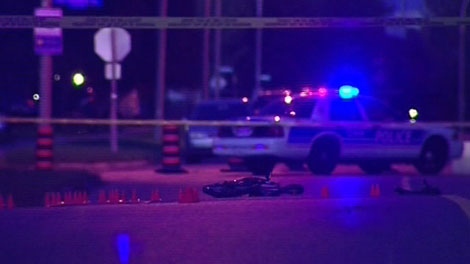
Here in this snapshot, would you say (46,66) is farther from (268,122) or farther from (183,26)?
(183,26)

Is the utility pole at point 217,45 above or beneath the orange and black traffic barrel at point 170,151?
above

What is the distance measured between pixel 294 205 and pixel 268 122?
810 cm

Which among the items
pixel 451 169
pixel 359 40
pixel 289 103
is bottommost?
pixel 451 169

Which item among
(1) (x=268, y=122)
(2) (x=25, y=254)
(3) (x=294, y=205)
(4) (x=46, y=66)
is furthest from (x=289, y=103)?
(2) (x=25, y=254)

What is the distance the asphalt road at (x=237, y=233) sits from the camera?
659cm

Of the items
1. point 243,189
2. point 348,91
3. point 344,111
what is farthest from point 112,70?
point 243,189

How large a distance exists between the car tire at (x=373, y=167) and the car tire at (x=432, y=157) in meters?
0.63

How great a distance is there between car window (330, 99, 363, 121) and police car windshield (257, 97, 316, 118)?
0.41 metres

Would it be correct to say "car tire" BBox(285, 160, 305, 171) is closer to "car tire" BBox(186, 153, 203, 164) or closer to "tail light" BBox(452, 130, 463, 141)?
"tail light" BBox(452, 130, 463, 141)

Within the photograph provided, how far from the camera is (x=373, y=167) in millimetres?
17516

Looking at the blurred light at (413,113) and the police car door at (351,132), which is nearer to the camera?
the blurred light at (413,113)

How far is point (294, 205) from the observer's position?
7.32 m

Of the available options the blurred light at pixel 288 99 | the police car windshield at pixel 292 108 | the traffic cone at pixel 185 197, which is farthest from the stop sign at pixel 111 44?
the traffic cone at pixel 185 197

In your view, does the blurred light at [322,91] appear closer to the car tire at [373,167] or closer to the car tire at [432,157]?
the car tire at [373,167]
